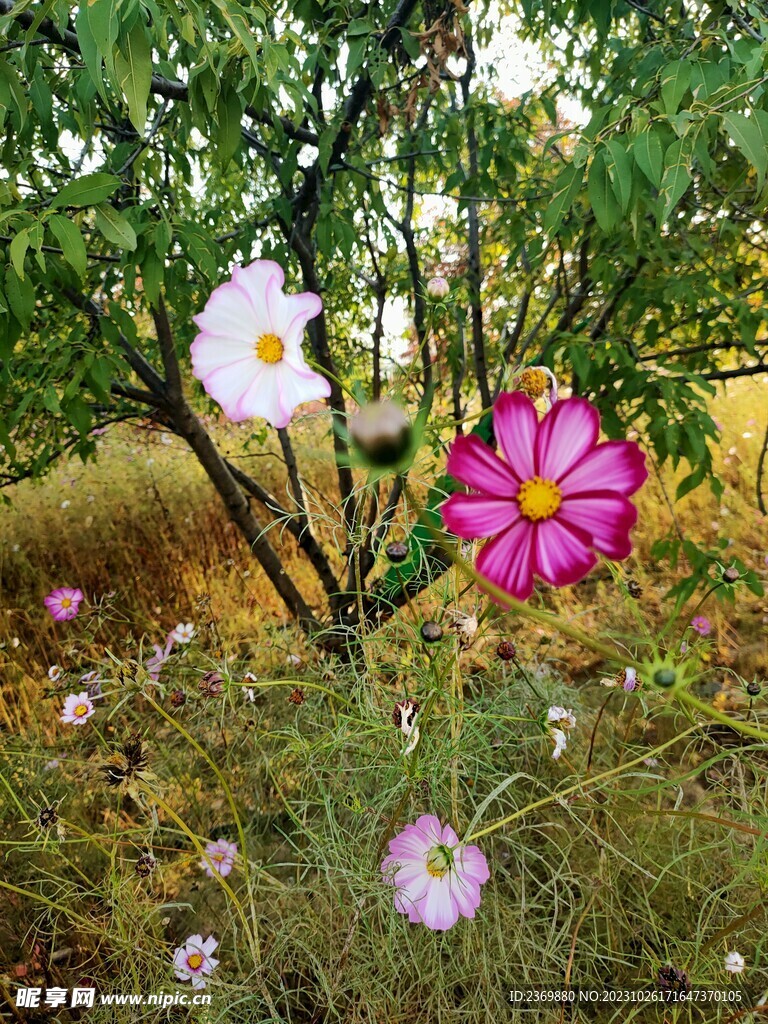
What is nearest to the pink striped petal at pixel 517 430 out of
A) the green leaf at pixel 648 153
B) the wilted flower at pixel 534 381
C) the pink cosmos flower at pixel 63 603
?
the wilted flower at pixel 534 381

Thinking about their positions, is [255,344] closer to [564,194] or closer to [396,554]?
[396,554]

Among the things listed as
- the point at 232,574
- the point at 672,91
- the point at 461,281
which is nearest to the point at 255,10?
the point at 672,91

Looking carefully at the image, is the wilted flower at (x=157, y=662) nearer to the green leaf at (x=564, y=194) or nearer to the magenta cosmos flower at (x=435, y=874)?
the magenta cosmos flower at (x=435, y=874)

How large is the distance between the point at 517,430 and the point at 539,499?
1.5 inches

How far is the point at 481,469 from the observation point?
355 millimetres

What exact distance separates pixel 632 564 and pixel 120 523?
80.6 inches

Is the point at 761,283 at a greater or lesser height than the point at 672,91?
greater

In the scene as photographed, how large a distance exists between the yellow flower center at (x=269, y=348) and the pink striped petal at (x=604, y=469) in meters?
0.18

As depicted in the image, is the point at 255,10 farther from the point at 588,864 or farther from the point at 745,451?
the point at 745,451

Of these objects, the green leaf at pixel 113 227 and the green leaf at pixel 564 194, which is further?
the green leaf at pixel 564 194

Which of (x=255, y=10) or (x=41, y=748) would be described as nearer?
(x=255, y=10)

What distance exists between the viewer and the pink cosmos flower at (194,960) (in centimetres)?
84

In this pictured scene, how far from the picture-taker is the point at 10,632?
210 centimetres

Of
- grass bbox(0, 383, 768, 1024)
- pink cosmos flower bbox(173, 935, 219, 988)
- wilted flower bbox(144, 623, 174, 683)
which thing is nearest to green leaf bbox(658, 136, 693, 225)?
grass bbox(0, 383, 768, 1024)
